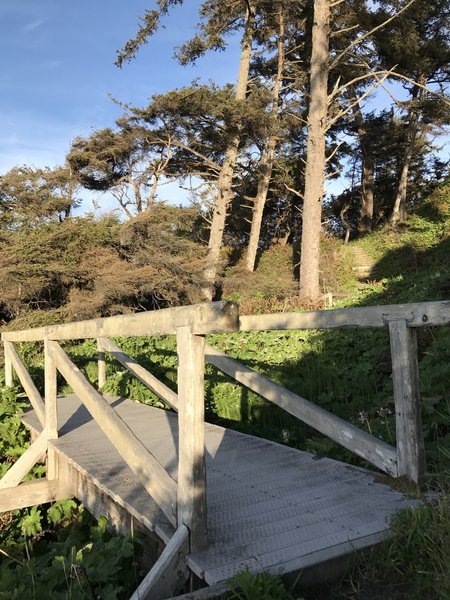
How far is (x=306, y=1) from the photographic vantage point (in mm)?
17812

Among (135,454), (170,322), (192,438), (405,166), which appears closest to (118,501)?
(135,454)

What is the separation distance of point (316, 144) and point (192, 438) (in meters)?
12.5

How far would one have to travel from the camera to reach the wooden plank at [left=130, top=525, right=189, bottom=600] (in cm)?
211

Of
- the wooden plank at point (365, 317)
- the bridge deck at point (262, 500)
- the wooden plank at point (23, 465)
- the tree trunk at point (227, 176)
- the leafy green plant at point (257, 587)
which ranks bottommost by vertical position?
the wooden plank at point (23, 465)

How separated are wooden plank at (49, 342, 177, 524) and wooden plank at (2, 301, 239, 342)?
421 mm

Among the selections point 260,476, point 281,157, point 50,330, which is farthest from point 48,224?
point 281,157

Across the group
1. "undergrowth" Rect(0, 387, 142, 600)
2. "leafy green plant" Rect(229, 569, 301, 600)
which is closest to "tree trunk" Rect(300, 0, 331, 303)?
"undergrowth" Rect(0, 387, 142, 600)

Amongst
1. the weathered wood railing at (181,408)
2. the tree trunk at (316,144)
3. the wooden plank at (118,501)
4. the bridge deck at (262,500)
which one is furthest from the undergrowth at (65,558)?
the tree trunk at (316,144)

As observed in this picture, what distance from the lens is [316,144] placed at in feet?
44.4

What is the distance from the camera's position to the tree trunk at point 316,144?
1364 cm

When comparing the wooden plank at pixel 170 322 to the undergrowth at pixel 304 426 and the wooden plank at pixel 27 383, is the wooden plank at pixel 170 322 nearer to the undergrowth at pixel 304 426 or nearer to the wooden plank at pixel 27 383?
the undergrowth at pixel 304 426

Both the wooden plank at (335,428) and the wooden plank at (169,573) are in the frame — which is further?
the wooden plank at (335,428)

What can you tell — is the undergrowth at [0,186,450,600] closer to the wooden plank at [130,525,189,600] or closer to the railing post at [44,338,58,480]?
the wooden plank at [130,525,189,600]

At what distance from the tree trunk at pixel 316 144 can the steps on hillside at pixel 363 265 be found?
15.7 ft
